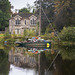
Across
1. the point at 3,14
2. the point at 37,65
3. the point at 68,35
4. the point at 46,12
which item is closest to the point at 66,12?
the point at 68,35

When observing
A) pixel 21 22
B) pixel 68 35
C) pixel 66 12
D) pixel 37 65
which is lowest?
pixel 37 65

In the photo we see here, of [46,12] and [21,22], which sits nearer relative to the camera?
[46,12]

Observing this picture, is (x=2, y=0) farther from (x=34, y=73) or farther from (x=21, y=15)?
(x=34, y=73)

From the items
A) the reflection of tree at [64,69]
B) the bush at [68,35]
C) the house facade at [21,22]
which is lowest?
the reflection of tree at [64,69]

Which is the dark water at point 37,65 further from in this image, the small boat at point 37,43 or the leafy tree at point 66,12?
the leafy tree at point 66,12

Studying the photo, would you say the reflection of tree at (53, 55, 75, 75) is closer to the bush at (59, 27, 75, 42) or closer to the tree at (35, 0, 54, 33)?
the bush at (59, 27, 75, 42)

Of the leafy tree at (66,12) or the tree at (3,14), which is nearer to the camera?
the leafy tree at (66,12)

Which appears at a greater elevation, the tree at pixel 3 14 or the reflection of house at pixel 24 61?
the tree at pixel 3 14

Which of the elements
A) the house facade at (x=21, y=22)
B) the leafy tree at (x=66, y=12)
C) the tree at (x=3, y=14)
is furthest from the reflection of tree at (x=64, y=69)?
the tree at (x=3, y=14)

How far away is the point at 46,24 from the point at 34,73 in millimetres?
44834

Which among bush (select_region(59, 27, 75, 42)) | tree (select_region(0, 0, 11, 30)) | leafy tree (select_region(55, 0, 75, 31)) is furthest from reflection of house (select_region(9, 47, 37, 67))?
tree (select_region(0, 0, 11, 30))

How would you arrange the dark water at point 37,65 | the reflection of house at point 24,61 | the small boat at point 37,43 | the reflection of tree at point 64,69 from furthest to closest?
the small boat at point 37,43 < the reflection of house at point 24,61 < the dark water at point 37,65 < the reflection of tree at point 64,69

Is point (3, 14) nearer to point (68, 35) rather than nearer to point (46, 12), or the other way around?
point (46, 12)

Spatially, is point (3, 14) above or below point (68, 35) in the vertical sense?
above
